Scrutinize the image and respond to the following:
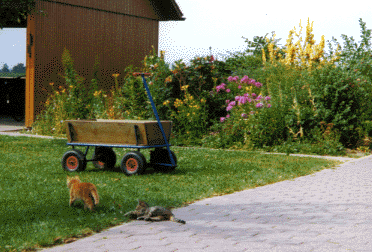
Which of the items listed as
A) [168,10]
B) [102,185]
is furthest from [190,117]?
[168,10]

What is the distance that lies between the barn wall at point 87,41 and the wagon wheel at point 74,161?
9.14 meters

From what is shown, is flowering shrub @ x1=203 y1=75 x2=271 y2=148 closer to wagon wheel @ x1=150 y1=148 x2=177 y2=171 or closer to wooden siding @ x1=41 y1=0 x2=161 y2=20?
wagon wheel @ x1=150 y1=148 x2=177 y2=171

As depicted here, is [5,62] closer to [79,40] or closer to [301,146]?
[79,40]

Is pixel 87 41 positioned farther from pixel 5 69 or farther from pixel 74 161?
pixel 74 161

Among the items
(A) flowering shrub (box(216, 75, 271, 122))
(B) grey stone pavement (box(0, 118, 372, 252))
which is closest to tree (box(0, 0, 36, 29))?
(A) flowering shrub (box(216, 75, 271, 122))

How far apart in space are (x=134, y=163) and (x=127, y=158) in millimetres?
153

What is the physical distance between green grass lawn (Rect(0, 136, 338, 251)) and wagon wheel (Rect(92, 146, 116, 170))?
0.59 ft

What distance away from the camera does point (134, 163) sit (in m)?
8.52

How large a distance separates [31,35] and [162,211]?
1355 cm

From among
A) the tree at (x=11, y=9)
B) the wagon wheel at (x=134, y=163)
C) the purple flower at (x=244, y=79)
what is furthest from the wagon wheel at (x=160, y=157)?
the tree at (x=11, y=9)

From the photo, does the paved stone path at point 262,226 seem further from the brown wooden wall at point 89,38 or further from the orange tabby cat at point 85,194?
the brown wooden wall at point 89,38

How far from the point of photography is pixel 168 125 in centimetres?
905

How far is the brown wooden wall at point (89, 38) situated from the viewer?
57.8 feet

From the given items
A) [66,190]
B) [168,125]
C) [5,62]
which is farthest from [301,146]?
[5,62]
